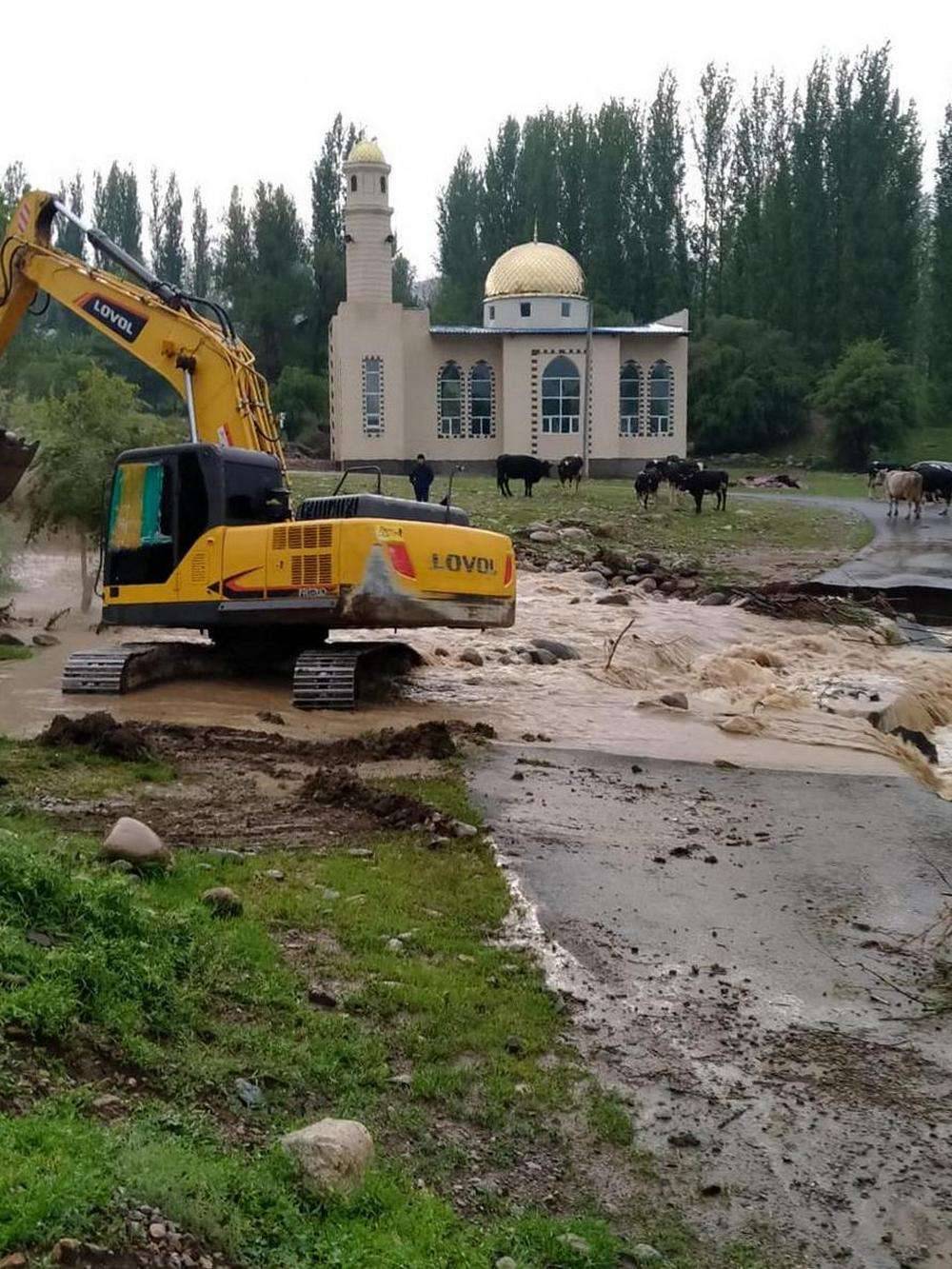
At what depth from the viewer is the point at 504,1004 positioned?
6.54m

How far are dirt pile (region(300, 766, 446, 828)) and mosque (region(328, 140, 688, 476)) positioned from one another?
49194 millimetres

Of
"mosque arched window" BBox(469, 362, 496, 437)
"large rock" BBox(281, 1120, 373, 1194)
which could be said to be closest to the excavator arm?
"large rock" BBox(281, 1120, 373, 1194)

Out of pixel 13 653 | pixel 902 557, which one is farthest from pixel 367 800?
pixel 902 557

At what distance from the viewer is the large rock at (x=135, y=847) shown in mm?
7520

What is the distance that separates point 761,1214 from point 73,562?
896 inches

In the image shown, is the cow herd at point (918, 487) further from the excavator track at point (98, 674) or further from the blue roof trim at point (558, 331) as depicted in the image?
the excavator track at point (98, 674)

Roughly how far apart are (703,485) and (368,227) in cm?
2618

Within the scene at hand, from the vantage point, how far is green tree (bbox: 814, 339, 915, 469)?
6362 cm

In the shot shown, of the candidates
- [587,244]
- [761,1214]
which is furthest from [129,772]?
[587,244]

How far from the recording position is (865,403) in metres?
63.8

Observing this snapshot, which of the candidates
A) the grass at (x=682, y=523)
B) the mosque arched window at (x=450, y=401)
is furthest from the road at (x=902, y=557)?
the mosque arched window at (x=450, y=401)

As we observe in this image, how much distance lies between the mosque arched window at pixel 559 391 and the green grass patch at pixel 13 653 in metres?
43.7

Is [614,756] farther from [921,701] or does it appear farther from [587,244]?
[587,244]

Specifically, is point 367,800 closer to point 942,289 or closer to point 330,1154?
point 330,1154
